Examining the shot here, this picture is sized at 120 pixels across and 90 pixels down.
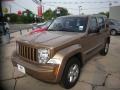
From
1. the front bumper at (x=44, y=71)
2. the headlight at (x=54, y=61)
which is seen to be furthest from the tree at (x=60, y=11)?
the headlight at (x=54, y=61)

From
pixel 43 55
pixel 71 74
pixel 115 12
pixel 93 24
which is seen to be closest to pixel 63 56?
pixel 43 55

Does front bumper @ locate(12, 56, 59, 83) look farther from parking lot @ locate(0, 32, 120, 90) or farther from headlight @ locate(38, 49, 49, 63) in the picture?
parking lot @ locate(0, 32, 120, 90)

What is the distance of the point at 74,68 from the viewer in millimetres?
4223

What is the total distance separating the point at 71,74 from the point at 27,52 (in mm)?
1180

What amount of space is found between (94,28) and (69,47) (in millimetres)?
1587

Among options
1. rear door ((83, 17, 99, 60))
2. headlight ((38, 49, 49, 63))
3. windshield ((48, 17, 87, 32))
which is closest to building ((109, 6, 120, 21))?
rear door ((83, 17, 99, 60))

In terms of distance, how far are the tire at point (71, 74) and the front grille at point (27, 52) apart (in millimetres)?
762

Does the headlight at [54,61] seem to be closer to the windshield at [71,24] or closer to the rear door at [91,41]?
the rear door at [91,41]

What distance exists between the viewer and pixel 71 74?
4.13 m

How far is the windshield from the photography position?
15.9ft

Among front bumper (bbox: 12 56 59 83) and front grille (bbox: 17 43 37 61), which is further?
front grille (bbox: 17 43 37 61)

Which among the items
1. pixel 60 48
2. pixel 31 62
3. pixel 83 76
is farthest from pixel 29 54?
pixel 83 76

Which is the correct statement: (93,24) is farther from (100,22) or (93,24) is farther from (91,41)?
(100,22)

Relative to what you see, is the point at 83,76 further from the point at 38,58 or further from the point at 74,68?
the point at 38,58
